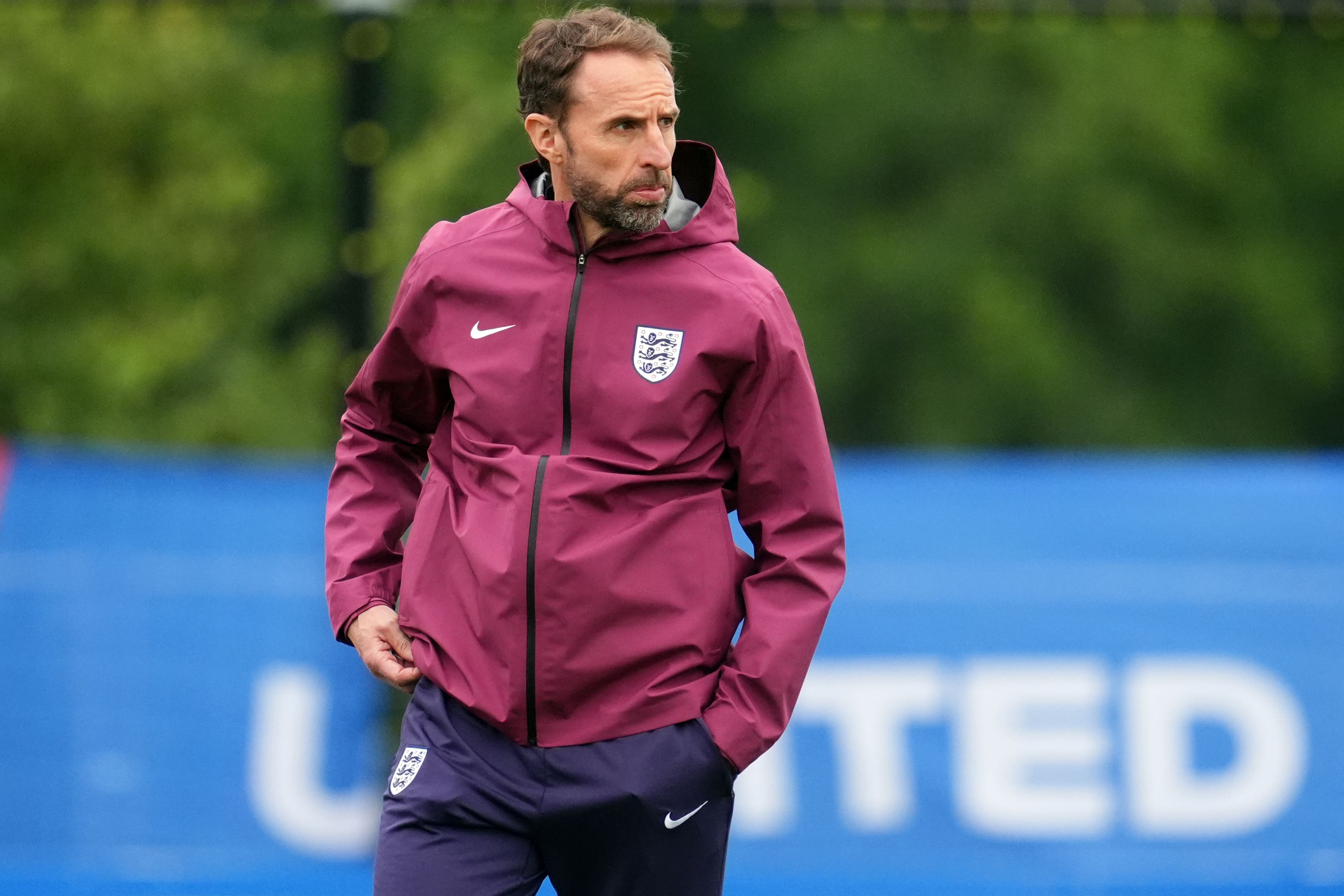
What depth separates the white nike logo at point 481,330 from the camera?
10.1ft

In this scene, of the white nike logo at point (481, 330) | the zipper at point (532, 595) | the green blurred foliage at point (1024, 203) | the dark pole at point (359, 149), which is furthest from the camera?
the green blurred foliage at point (1024, 203)

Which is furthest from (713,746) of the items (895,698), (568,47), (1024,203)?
(1024,203)

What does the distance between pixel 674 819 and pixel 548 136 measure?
3.84 feet

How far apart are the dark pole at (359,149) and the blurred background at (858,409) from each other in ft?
0.04

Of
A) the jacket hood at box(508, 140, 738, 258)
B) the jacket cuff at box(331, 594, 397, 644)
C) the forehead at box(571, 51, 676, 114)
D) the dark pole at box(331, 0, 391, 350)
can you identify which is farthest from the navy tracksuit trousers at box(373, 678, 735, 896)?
the dark pole at box(331, 0, 391, 350)

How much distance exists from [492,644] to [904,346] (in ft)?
45.3

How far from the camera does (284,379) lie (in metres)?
11.4

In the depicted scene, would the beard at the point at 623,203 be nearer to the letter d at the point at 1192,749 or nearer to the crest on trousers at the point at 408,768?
the crest on trousers at the point at 408,768

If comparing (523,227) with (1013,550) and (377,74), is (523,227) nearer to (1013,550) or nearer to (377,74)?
(377,74)

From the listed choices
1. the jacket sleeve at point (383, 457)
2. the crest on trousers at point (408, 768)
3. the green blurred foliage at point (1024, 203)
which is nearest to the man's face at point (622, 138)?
the jacket sleeve at point (383, 457)

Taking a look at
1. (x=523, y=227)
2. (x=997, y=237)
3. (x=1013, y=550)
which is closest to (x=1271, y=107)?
(x=997, y=237)

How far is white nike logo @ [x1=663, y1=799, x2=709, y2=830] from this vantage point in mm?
3037

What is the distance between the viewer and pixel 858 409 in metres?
16.4

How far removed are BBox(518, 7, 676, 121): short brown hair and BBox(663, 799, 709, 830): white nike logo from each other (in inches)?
46.2
